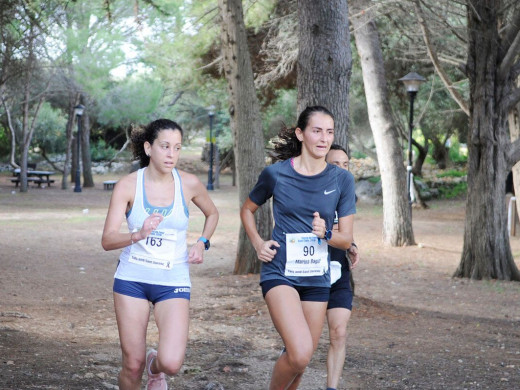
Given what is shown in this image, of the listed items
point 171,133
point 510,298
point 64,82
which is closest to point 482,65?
point 510,298

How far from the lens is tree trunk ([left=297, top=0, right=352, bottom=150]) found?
30.0 ft

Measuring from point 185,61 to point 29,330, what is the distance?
14215mm

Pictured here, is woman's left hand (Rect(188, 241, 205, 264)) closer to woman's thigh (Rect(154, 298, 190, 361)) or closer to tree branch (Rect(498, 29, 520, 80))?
woman's thigh (Rect(154, 298, 190, 361))

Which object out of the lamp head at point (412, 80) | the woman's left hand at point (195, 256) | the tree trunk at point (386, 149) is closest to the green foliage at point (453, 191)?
the lamp head at point (412, 80)

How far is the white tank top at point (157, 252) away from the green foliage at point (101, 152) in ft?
170

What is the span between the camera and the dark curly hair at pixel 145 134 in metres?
4.71

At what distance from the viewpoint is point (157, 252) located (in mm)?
4457

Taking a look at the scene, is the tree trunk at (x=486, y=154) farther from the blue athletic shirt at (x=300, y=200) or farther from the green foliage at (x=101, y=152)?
the green foliage at (x=101, y=152)

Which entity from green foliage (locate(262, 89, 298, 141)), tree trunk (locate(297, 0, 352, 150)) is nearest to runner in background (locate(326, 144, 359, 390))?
tree trunk (locate(297, 0, 352, 150))

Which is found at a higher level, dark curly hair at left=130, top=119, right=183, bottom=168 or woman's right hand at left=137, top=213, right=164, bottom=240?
dark curly hair at left=130, top=119, right=183, bottom=168

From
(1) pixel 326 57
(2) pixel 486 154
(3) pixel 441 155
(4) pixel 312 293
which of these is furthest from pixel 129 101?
(4) pixel 312 293

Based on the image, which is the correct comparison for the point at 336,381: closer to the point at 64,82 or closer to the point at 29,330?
the point at 29,330

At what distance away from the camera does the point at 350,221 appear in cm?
477

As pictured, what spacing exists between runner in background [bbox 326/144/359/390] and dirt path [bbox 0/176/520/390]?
0.94m
